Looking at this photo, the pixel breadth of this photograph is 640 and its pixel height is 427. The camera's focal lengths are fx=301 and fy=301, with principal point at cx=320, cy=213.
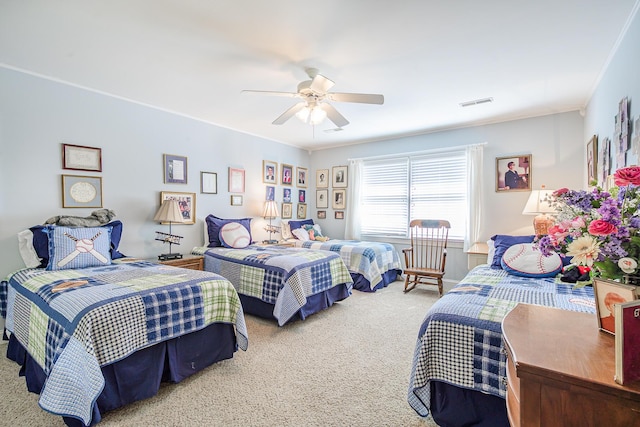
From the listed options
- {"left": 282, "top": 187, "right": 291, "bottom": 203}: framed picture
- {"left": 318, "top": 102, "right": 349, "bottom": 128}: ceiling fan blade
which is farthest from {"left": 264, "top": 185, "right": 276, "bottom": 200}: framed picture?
{"left": 318, "top": 102, "right": 349, "bottom": 128}: ceiling fan blade

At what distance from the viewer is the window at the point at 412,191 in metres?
4.60

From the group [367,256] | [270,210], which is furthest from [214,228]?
[367,256]

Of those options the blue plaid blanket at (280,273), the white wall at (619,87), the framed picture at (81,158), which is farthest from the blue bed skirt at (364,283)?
the framed picture at (81,158)

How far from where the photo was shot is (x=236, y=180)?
4797mm

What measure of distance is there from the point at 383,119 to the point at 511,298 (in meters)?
2.96

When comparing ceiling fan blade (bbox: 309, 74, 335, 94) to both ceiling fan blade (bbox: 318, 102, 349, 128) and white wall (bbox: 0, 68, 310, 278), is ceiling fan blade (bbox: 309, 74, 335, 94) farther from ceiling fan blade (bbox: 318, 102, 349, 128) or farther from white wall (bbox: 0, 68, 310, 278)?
white wall (bbox: 0, 68, 310, 278)

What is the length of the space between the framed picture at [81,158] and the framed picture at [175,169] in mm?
738

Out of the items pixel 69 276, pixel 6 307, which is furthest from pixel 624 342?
pixel 6 307

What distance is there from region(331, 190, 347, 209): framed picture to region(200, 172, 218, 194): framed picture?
2.31 meters

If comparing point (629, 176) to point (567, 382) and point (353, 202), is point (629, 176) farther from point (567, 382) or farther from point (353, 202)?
point (353, 202)

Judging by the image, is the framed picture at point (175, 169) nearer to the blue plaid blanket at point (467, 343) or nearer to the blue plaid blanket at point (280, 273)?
the blue plaid blanket at point (280, 273)

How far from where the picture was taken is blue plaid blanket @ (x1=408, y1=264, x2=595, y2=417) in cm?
147

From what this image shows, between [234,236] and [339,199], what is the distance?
240cm

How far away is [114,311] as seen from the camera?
5.71 ft
